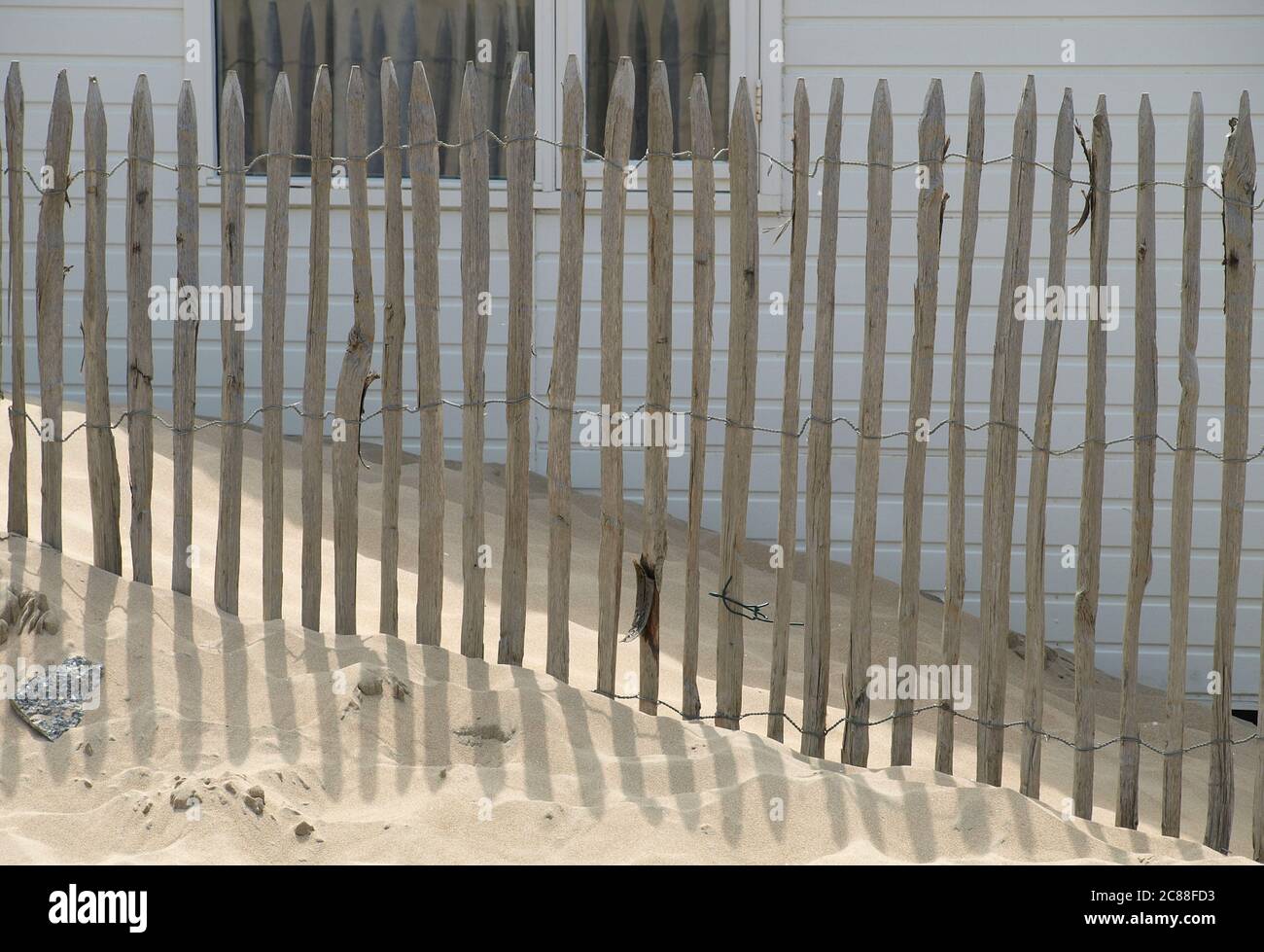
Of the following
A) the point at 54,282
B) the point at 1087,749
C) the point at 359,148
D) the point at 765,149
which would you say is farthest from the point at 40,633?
the point at 765,149

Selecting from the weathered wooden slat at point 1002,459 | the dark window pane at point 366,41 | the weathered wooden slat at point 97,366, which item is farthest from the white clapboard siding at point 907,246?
the weathered wooden slat at point 1002,459

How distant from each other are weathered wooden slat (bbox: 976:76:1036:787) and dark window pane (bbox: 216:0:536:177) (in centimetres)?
320

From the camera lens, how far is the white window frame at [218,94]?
590cm

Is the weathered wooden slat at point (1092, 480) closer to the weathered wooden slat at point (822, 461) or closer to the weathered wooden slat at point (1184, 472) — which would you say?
the weathered wooden slat at point (1184, 472)

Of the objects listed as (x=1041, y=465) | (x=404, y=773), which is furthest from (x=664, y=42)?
(x=404, y=773)

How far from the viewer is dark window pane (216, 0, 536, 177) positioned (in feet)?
19.7

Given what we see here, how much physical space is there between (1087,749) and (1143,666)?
257 cm

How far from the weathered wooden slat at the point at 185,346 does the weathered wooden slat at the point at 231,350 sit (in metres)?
0.09

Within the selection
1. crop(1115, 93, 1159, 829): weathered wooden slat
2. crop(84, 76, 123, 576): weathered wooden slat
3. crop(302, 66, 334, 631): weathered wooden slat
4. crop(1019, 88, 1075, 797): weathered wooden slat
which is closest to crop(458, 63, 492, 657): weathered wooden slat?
crop(302, 66, 334, 631): weathered wooden slat

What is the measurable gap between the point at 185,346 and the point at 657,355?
143 centimetres

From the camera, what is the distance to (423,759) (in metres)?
3.16

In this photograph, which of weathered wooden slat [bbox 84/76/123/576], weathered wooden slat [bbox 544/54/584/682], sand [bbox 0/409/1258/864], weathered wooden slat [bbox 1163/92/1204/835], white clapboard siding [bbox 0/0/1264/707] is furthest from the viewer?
white clapboard siding [bbox 0/0/1264/707]

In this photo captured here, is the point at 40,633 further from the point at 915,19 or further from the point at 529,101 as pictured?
the point at 915,19

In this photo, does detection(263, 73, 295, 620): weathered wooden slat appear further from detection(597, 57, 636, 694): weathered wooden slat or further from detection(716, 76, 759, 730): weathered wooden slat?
detection(716, 76, 759, 730): weathered wooden slat
